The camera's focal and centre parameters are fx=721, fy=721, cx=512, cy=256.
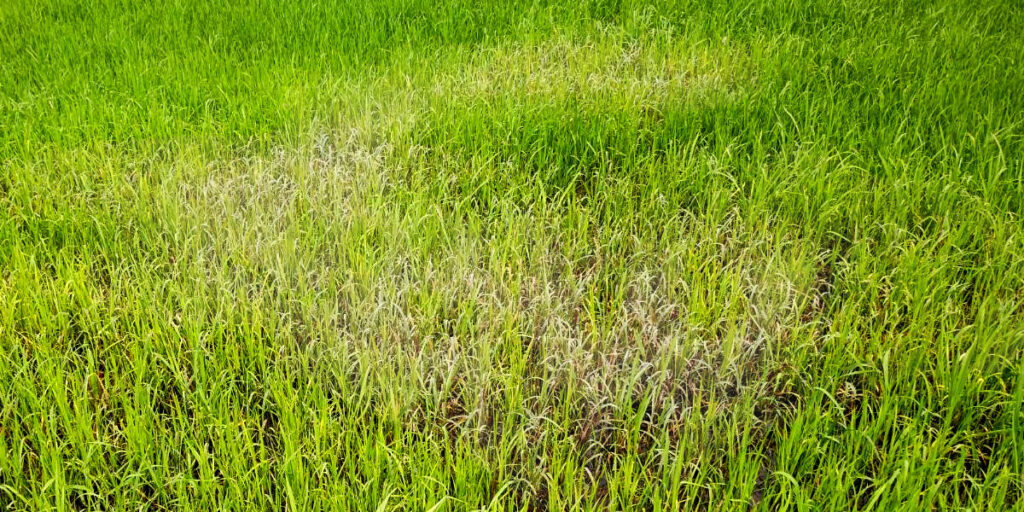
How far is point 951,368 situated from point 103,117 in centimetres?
406

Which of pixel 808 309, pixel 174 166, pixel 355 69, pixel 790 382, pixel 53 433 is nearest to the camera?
pixel 53 433

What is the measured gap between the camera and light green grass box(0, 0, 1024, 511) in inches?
75.7

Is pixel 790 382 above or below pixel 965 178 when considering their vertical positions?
below

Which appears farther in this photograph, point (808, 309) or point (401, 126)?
point (401, 126)

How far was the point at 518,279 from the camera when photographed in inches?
99.7

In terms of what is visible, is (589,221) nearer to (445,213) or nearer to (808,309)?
(445,213)

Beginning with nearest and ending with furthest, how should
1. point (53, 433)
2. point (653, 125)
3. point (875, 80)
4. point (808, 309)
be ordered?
1. point (53, 433)
2. point (808, 309)
3. point (653, 125)
4. point (875, 80)

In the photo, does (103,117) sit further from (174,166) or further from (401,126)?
(401,126)

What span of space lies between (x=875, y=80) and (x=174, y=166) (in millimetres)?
3775

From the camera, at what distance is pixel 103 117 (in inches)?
152

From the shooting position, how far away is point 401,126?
361cm

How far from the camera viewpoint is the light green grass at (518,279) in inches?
75.7

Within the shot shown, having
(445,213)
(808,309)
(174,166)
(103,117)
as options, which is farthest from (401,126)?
(808,309)

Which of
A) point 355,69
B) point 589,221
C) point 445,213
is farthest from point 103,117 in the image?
point 589,221
